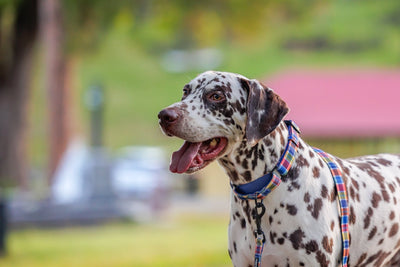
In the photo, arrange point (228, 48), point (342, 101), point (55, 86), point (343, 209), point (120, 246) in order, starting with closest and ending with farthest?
point (343, 209) → point (120, 246) → point (55, 86) → point (342, 101) → point (228, 48)

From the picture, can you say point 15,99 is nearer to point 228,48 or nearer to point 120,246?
point 120,246

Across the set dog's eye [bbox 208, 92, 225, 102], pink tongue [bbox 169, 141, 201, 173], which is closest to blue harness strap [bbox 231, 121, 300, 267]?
pink tongue [bbox 169, 141, 201, 173]

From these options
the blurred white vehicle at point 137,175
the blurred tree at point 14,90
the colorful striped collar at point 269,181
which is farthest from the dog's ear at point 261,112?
the blurred white vehicle at point 137,175

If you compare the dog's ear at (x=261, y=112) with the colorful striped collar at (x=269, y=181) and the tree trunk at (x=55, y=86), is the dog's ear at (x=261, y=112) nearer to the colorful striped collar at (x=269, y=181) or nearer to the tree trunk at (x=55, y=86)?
the colorful striped collar at (x=269, y=181)

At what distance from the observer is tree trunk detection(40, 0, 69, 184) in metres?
27.0

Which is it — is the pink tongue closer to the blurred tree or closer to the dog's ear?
the dog's ear

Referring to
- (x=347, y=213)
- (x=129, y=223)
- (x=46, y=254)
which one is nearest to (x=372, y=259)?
(x=347, y=213)

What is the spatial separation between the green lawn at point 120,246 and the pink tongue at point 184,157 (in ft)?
21.6

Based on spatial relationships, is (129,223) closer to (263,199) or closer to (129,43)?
(263,199)

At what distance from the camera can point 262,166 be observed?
→ 443 cm

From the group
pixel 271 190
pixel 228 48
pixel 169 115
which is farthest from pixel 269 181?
pixel 228 48

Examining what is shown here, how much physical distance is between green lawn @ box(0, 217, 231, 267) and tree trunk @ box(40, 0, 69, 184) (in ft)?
27.6

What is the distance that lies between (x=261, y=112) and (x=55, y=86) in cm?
2463

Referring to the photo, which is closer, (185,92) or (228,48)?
(185,92)
